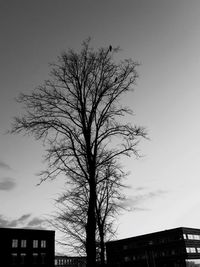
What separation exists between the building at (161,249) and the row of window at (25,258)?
2514 centimetres

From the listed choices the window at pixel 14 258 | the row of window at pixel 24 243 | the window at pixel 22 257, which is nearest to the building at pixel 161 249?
the row of window at pixel 24 243

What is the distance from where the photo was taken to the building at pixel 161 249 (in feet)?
232

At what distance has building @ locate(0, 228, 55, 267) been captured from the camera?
207 ft

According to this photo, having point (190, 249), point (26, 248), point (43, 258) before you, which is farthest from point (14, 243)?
point (190, 249)

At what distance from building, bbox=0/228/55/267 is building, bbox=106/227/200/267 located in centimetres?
2427

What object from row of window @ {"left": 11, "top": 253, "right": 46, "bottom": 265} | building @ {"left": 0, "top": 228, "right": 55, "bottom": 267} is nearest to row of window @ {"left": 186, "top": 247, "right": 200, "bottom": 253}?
building @ {"left": 0, "top": 228, "right": 55, "bottom": 267}

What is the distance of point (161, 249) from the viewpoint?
248 ft

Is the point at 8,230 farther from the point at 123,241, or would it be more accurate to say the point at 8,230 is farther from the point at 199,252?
the point at 199,252

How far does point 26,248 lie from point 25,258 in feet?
7.20

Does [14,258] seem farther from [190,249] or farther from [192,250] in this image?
[192,250]

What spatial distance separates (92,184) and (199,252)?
74613 millimetres

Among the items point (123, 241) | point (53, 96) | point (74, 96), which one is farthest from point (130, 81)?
point (123, 241)

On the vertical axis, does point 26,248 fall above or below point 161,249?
above

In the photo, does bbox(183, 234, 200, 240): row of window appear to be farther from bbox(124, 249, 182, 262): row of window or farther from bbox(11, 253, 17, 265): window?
bbox(11, 253, 17, 265): window
